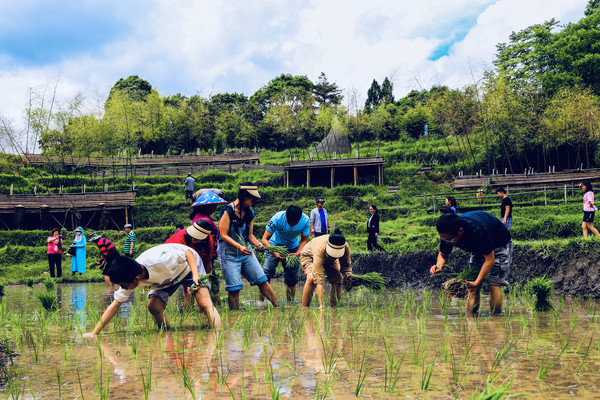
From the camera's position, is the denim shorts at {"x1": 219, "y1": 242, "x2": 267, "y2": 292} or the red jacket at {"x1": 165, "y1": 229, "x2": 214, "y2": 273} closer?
the red jacket at {"x1": 165, "y1": 229, "x2": 214, "y2": 273}


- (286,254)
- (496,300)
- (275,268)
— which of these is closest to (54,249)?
(275,268)

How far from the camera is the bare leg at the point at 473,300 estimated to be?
18.8 feet

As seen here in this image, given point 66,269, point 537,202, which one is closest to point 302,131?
point 537,202

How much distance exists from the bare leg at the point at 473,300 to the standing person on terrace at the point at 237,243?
2.39 metres

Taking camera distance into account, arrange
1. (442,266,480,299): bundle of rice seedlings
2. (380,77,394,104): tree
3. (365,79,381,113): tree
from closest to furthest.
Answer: (442,266,480,299): bundle of rice seedlings
(380,77,394,104): tree
(365,79,381,113): tree

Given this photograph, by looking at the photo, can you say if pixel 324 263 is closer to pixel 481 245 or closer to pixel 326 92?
pixel 481 245

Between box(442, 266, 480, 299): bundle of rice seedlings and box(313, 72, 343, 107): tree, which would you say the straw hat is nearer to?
box(442, 266, 480, 299): bundle of rice seedlings

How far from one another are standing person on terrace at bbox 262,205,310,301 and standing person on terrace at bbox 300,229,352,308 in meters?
0.31

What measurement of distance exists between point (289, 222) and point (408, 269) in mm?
4944

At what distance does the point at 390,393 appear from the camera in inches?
110

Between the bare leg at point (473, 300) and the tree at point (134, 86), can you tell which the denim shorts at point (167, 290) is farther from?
the tree at point (134, 86)

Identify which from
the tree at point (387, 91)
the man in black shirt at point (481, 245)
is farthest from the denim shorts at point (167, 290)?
the tree at point (387, 91)

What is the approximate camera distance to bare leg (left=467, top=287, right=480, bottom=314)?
5.74 m

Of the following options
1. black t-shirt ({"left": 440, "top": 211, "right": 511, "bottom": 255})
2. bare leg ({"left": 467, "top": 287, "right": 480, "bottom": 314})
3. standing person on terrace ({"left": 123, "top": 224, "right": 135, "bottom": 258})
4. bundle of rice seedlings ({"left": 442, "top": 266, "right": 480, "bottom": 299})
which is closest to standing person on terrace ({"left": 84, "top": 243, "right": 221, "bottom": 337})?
bundle of rice seedlings ({"left": 442, "top": 266, "right": 480, "bottom": 299})
